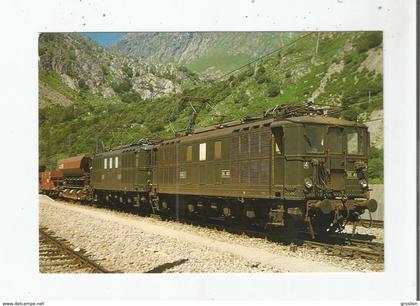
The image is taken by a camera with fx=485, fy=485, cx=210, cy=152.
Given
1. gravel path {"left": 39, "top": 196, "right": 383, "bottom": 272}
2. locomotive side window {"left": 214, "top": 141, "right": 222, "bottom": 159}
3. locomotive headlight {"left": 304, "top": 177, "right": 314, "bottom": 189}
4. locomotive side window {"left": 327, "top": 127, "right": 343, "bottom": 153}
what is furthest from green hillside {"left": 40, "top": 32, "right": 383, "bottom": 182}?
locomotive headlight {"left": 304, "top": 177, "right": 314, "bottom": 189}

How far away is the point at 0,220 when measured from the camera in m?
7.30

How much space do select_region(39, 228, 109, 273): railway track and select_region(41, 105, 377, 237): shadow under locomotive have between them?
A: 3.67 m

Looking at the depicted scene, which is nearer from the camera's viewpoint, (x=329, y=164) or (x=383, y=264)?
(x=383, y=264)

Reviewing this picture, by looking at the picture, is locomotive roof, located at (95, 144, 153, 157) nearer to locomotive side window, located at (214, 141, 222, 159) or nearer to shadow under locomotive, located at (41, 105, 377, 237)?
shadow under locomotive, located at (41, 105, 377, 237)

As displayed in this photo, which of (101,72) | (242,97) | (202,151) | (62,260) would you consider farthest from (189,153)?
(62,260)

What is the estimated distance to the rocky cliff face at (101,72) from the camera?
9.02 metres

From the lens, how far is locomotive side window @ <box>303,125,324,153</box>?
9.38 metres

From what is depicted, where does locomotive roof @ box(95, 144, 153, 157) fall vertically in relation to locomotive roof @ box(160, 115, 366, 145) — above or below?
below

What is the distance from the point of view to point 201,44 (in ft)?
29.4

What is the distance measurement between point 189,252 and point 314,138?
3.26m
